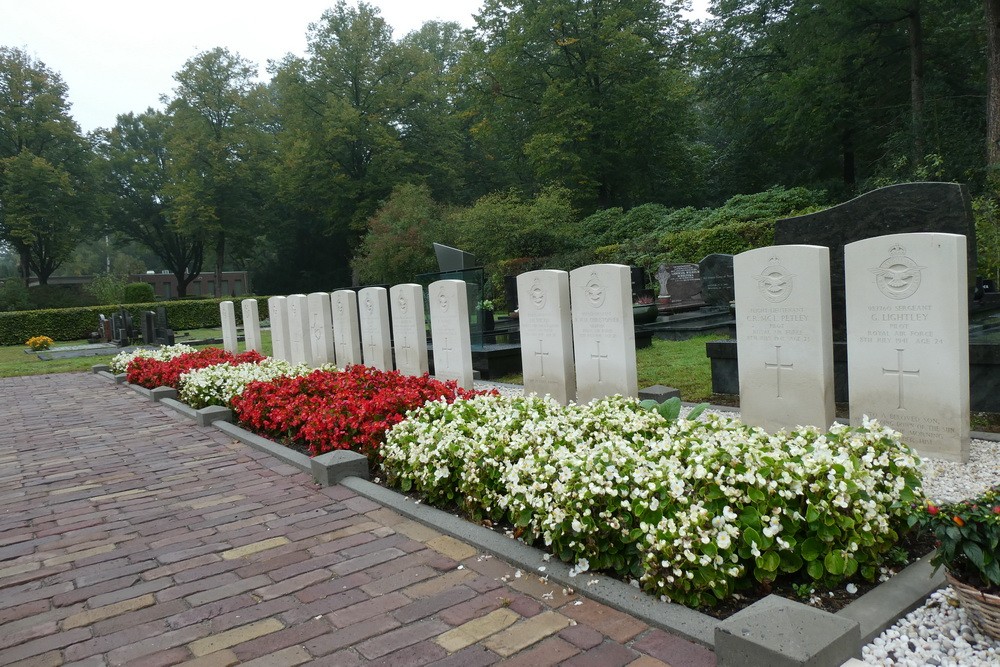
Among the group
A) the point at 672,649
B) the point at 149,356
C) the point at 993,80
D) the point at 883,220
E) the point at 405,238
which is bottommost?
the point at 672,649

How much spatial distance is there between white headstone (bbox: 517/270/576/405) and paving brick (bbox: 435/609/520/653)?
15.5 feet

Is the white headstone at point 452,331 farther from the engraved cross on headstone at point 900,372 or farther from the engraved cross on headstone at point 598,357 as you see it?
the engraved cross on headstone at point 900,372

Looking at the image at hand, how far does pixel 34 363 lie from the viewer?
19.2 meters

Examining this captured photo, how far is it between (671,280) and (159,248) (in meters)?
37.9

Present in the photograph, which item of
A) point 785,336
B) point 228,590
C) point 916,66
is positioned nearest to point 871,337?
point 785,336

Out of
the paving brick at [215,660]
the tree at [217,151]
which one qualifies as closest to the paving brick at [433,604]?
the paving brick at [215,660]

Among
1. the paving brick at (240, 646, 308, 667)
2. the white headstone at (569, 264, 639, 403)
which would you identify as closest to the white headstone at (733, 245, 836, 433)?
the white headstone at (569, 264, 639, 403)

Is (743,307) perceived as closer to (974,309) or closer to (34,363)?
(974,309)

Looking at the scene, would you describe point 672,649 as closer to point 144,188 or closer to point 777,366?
point 777,366

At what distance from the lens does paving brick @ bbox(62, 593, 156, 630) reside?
340 cm

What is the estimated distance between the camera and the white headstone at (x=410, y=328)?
9.50 m

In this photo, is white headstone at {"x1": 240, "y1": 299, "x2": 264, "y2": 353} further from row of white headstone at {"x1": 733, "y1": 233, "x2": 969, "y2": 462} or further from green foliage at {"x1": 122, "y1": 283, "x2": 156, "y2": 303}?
green foliage at {"x1": 122, "y1": 283, "x2": 156, "y2": 303}

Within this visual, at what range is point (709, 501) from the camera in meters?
3.30

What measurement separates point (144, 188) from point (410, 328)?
130 ft
